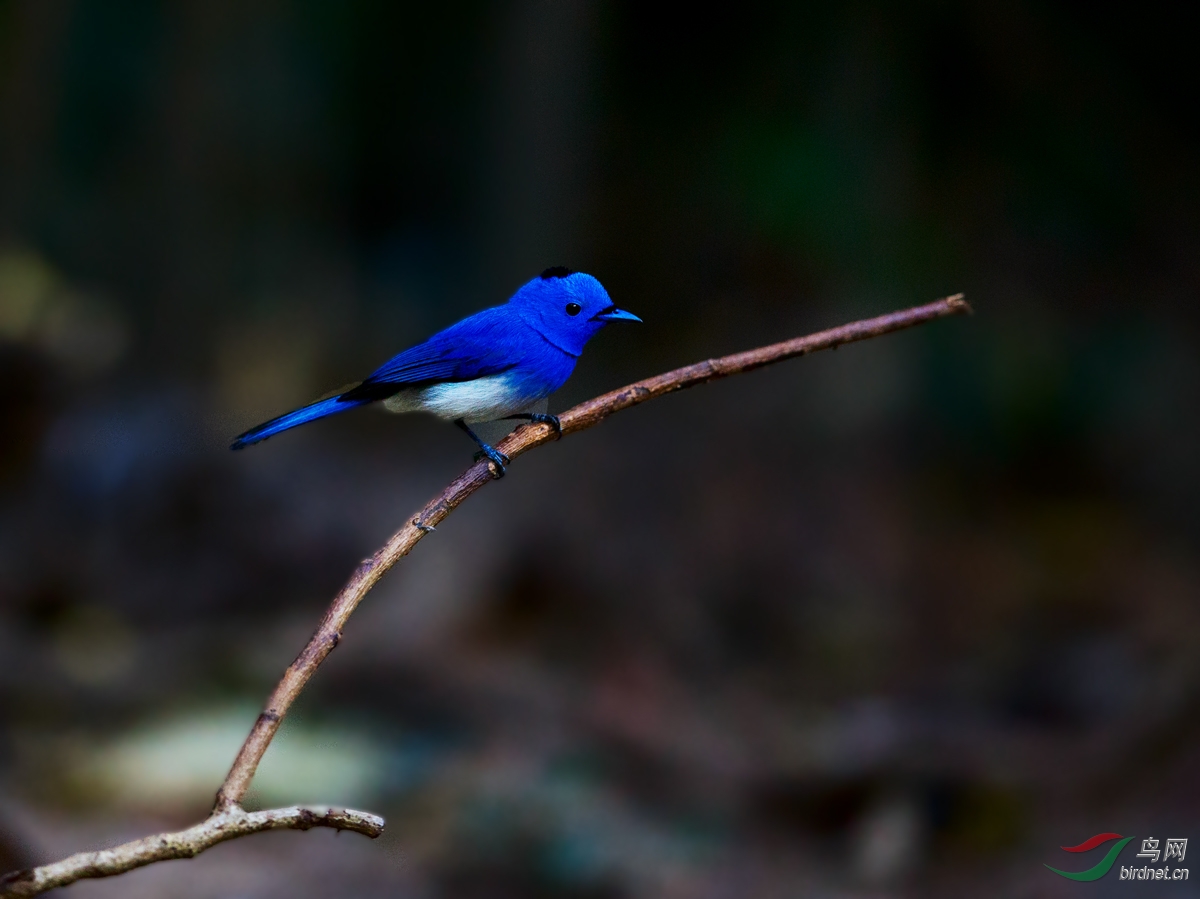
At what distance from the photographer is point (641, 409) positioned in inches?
252

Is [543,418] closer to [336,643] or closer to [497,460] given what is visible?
[497,460]

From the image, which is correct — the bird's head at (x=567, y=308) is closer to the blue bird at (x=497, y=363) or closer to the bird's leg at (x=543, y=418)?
the blue bird at (x=497, y=363)

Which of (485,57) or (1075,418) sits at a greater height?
(485,57)

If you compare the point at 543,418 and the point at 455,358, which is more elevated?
the point at 455,358

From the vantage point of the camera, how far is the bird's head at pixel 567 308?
173cm

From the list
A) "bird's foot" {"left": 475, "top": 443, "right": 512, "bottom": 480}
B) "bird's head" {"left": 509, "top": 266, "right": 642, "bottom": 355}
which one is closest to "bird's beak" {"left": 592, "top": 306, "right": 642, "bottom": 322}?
"bird's head" {"left": 509, "top": 266, "right": 642, "bottom": 355}

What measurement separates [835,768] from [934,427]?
2455mm

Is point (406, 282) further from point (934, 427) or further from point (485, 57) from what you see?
point (934, 427)

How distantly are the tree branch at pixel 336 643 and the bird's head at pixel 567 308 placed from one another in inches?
5.8

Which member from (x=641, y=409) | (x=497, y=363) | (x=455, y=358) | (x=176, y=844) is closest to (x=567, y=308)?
(x=497, y=363)

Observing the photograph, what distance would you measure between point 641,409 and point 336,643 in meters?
4.92

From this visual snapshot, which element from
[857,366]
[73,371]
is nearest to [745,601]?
[857,366]

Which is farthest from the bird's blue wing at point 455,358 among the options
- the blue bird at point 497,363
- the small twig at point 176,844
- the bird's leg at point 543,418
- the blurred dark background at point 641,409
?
the blurred dark background at point 641,409

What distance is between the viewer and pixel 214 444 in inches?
230
